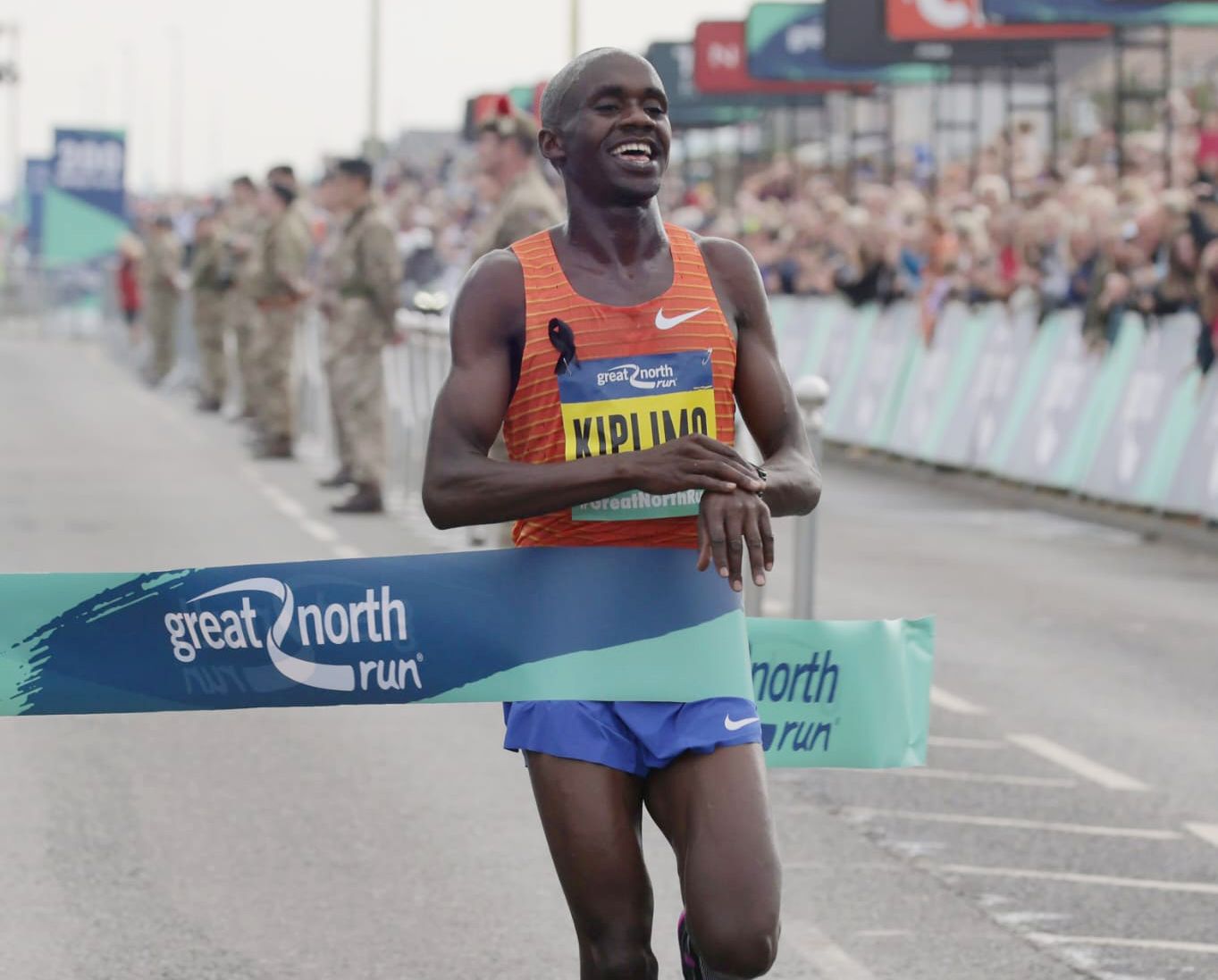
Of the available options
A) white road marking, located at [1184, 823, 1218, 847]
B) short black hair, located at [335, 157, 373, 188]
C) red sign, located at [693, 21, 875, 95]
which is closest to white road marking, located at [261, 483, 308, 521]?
short black hair, located at [335, 157, 373, 188]

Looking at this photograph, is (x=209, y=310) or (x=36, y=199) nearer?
(x=209, y=310)

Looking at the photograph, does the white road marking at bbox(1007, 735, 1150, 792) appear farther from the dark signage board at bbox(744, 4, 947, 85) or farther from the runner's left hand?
the dark signage board at bbox(744, 4, 947, 85)

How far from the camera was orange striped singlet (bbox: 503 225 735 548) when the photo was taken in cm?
440

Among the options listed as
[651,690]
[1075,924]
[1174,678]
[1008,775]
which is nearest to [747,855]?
[651,690]

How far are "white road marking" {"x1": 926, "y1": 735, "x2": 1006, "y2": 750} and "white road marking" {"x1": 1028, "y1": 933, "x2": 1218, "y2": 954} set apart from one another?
271 centimetres

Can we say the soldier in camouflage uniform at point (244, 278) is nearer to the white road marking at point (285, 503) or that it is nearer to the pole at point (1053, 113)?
the white road marking at point (285, 503)

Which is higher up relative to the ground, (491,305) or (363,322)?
(491,305)

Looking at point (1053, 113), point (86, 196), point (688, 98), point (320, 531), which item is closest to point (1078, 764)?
point (320, 531)

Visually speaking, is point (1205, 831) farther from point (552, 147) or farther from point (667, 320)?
point (552, 147)

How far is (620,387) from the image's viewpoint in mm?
4398

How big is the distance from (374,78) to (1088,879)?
34091 millimetres

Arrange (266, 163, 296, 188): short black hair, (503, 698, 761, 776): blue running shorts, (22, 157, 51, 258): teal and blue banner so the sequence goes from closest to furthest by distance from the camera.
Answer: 1. (503, 698, 761, 776): blue running shorts
2. (266, 163, 296, 188): short black hair
3. (22, 157, 51, 258): teal and blue banner

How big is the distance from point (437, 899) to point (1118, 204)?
13.3 m

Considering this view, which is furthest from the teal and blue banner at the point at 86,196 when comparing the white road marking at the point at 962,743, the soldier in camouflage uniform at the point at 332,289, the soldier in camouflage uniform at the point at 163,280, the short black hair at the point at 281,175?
the white road marking at the point at 962,743
